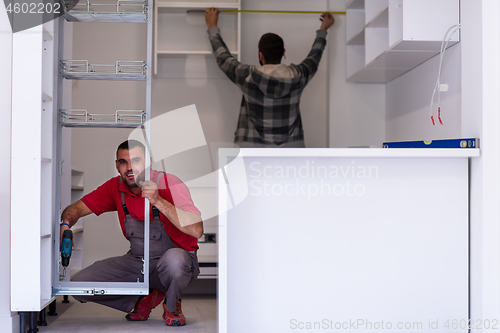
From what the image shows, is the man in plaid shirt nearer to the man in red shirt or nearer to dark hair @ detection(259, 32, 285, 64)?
dark hair @ detection(259, 32, 285, 64)

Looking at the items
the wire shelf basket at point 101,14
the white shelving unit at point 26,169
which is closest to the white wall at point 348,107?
the wire shelf basket at point 101,14

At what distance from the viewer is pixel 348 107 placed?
12.1ft

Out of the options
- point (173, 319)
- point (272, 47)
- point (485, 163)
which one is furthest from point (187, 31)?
point (485, 163)

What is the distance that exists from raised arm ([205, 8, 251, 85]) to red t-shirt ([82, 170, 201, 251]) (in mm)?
982

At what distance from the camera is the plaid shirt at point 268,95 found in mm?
3172

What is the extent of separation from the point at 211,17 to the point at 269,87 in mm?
750

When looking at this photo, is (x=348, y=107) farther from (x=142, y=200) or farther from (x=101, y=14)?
(x=101, y=14)

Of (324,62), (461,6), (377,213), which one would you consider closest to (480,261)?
(377,213)

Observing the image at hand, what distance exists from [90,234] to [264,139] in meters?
1.49

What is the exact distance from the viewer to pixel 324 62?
148 inches

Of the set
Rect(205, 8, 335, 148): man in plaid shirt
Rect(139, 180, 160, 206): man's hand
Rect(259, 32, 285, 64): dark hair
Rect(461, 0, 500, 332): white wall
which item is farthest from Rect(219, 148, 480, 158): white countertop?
Rect(259, 32, 285, 64): dark hair

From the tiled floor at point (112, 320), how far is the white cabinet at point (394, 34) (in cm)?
174

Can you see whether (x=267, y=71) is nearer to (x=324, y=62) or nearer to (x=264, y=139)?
(x=264, y=139)

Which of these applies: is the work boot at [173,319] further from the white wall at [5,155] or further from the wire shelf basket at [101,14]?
the wire shelf basket at [101,14]
